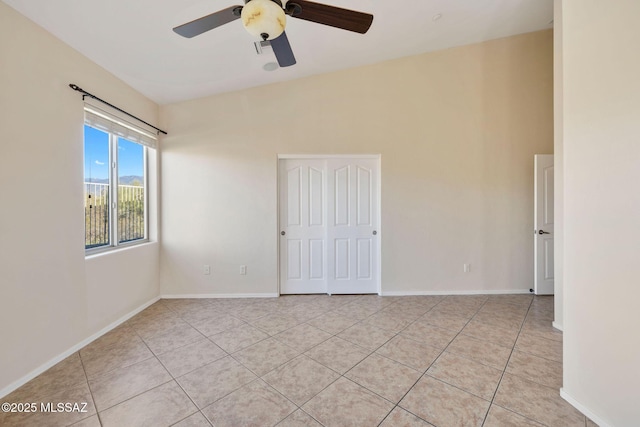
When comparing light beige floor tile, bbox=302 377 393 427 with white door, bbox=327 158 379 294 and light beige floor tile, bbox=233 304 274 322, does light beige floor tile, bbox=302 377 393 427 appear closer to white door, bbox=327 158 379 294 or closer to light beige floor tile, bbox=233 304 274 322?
light beige floor tile, bbox=233 304 274 322

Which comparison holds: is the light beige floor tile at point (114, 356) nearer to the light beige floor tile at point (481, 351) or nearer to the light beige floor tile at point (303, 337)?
the light beige floor tile at point (303, 337)

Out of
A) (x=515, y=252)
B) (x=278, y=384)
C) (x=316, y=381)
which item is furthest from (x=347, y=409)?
(x=515, y=252)

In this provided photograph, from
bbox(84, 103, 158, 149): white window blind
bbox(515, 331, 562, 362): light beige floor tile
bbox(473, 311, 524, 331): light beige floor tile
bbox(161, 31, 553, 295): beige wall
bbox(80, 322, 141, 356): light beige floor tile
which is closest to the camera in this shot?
bbox(515, 331, 562, 362): light beige floor tile

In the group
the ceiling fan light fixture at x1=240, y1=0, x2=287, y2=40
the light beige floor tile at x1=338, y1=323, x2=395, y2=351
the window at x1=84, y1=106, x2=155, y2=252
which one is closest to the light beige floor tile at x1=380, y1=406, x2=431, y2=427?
the light beige floor tile at x1=338, y1=323, x2=395, y2=351

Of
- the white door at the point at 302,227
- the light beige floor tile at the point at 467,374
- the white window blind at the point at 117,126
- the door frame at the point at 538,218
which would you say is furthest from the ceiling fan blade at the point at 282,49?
the door frame at the point at 538,218

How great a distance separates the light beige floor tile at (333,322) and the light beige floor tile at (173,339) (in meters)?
1.17

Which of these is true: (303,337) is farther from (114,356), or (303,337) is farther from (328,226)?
(114,356)

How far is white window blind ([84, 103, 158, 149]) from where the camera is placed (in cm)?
227

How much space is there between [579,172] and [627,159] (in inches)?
9.3

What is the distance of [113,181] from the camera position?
8.77ft

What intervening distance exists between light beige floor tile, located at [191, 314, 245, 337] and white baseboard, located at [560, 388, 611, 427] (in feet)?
8.67

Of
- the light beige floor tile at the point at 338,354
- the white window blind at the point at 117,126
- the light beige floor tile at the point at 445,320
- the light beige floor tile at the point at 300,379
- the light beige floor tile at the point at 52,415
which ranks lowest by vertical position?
the light beige floor tile at the point at 52,415

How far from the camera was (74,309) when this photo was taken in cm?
212

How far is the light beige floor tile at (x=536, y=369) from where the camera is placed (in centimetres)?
169
